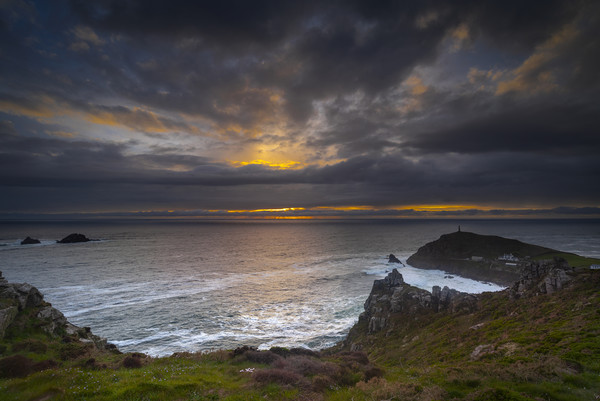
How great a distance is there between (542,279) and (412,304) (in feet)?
62.8

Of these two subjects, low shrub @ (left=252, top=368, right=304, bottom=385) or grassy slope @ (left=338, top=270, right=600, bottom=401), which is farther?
low shrub @ (left=252, top=368, right=304, bottom=385)

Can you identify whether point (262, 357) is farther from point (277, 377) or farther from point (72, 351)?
point (72, 351)

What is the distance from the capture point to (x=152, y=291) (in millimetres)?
68375

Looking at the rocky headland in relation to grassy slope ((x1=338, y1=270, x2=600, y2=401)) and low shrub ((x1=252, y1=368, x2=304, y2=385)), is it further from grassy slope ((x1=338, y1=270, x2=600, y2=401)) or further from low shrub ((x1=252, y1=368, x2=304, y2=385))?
low shrub ((x1=252, y1=368, x2=304, y2=385))

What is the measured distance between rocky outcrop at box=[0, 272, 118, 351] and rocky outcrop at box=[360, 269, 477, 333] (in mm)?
38187

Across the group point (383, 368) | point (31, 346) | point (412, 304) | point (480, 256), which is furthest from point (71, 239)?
point (480, 256)

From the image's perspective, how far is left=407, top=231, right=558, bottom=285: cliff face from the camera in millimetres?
90938

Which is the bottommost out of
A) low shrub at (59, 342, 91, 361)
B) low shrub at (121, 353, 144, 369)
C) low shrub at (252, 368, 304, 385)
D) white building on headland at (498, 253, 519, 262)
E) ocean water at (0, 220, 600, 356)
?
ocean water at (0, 220, 600, 356)

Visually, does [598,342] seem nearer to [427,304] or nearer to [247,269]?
[427,304]

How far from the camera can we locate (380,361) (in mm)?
31609

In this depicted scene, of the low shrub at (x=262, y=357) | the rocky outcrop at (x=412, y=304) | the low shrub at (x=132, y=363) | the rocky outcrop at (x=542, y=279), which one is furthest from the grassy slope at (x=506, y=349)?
the low shrub at (x=132, y=363)

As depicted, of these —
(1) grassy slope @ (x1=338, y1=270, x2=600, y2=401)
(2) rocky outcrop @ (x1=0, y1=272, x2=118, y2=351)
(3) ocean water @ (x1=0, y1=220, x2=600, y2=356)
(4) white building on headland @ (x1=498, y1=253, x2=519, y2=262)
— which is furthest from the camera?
(4) white building on headland @ (x1=498, y1=253, x2=519, y2=262)

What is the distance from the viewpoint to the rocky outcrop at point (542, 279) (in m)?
36.1

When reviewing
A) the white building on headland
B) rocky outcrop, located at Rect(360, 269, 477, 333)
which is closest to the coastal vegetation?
rocky outcrop, located at Rect(360, 269, 477, 333)
